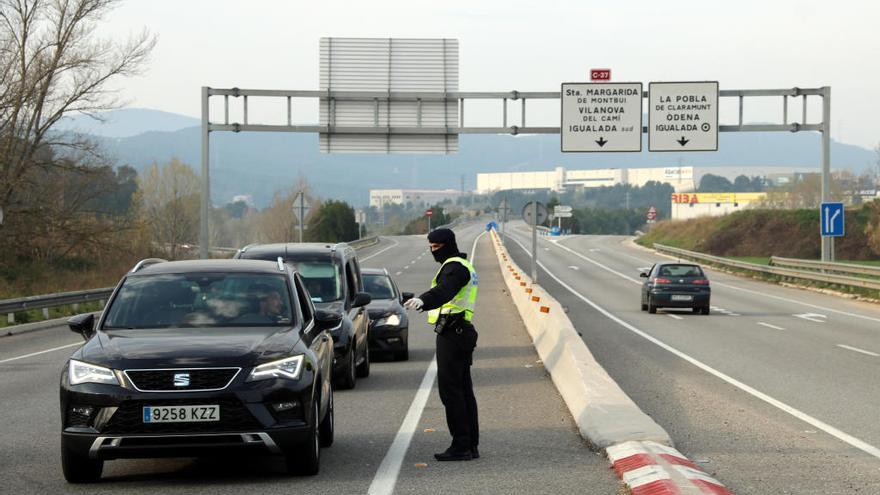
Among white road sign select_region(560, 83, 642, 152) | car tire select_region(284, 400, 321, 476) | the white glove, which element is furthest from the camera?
white road sign select_region(560, 83, 642, 152)

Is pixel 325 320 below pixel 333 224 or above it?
above

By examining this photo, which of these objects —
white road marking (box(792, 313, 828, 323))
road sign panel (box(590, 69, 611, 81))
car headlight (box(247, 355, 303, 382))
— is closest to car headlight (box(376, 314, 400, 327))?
car headlight (box(247, 355, 303, 382))

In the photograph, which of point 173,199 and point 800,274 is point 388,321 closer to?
point 800,274

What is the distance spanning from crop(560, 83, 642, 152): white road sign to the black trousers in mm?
27691

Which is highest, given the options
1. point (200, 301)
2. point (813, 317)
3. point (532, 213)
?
point (532, 213)

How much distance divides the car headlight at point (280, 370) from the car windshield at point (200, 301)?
91cm

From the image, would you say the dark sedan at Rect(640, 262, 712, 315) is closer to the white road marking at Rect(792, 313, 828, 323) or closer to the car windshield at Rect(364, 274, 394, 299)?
the white road marking at Rect(792, 313, 828, 323)

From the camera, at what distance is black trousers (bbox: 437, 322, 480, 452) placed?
946 cm

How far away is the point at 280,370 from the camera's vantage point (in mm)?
8430

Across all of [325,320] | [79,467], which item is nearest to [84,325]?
[79,467]

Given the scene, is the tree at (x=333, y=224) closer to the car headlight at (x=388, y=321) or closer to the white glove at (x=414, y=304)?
the car headlight at (x=388, y=321)

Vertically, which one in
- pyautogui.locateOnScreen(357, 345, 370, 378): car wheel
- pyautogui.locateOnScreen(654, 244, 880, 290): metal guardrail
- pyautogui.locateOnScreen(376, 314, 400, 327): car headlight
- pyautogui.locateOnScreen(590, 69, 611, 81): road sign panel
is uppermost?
pyautogui.locateOnScreen(590, 69, 611, 81): road sign panel

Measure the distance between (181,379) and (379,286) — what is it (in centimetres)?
1189

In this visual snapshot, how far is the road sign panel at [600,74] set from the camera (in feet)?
122
